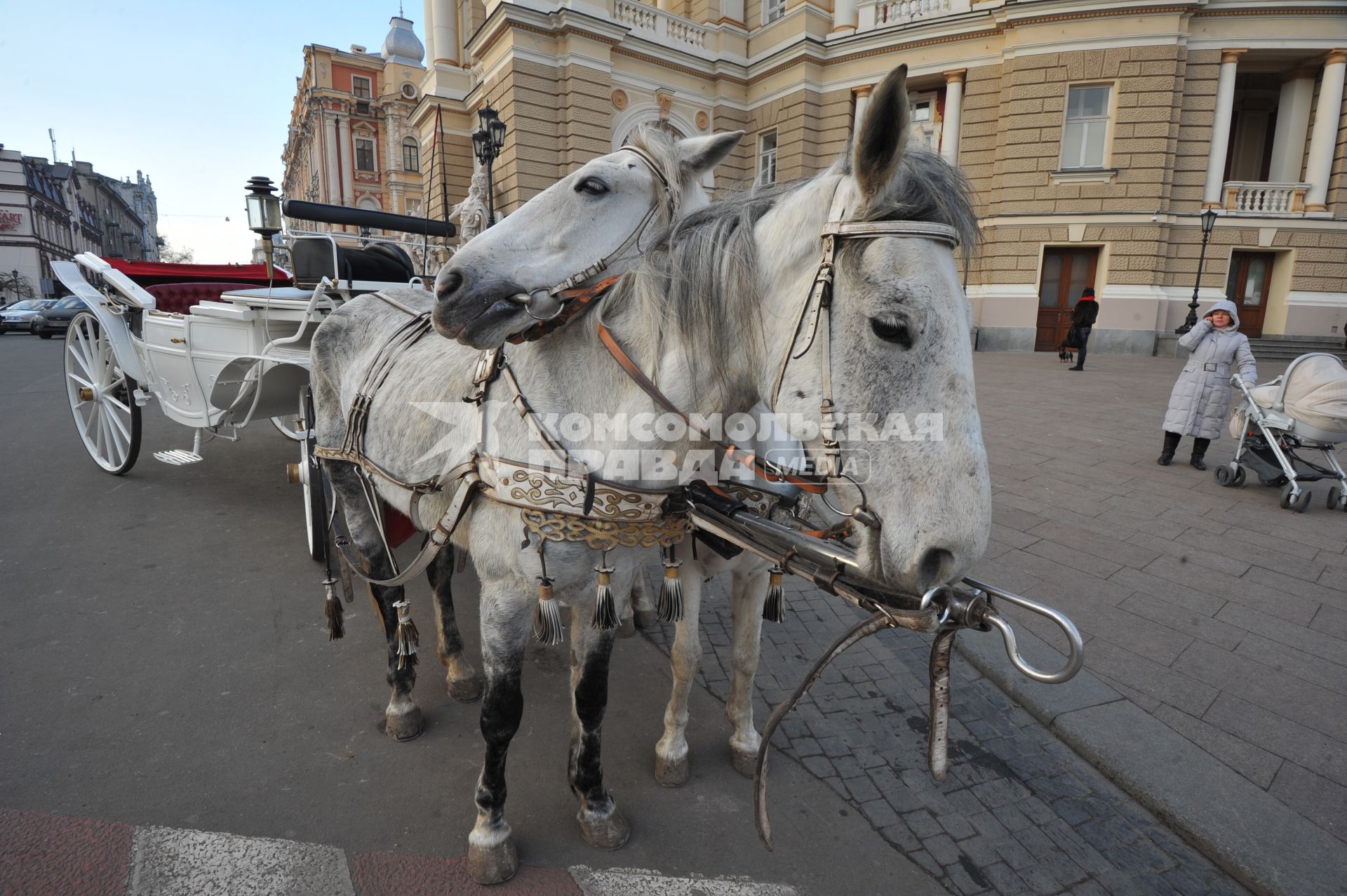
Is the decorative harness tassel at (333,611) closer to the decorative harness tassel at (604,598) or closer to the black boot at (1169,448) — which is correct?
the decorative harness tassel at (604,598)

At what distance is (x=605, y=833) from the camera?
207 centimetres

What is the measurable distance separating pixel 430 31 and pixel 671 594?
24.7 meters

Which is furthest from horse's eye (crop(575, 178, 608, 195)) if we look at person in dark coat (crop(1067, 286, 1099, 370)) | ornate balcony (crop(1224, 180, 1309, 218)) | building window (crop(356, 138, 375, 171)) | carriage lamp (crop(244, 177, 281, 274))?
building window (crop(356, 138, 375, 171))

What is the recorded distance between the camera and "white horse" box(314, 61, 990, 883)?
3.72 ft

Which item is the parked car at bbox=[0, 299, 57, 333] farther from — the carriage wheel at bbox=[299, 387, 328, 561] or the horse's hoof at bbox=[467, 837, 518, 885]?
the horse's hoof at bbox=[467, 837, 518, 885]

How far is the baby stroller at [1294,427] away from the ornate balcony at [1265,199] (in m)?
15.1

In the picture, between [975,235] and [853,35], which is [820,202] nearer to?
[975,235]

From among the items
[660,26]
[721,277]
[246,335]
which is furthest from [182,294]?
[660,26]

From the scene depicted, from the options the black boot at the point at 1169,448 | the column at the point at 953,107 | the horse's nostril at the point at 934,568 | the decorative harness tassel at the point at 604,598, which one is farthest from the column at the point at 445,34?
the horse's nostril at the point at 934,568

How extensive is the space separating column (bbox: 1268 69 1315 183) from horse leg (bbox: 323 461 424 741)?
78.2 ft

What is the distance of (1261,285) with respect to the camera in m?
17.7

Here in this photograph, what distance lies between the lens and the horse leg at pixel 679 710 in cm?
238

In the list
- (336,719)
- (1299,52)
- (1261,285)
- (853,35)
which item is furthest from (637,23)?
(336,719)

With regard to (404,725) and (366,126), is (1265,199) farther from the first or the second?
(366,126)
